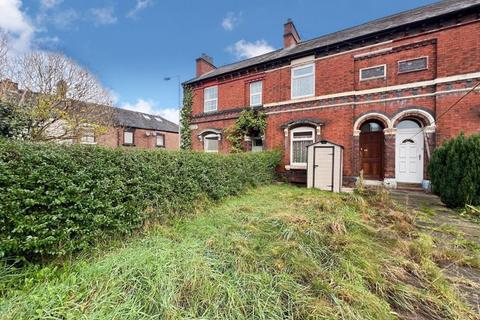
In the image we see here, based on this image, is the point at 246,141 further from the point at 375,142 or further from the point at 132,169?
the point at 132,169

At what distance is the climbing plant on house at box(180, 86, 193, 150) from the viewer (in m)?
16.1

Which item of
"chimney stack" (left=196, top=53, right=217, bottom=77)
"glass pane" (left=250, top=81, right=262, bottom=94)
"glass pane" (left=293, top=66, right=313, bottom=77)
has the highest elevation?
"chimney stack" (left=196, top=53, right=217, bottom=77)

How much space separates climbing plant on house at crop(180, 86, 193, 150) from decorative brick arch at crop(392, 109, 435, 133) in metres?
12.6

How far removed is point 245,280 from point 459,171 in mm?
6792

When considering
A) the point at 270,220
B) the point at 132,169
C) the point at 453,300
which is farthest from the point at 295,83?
the point at 453,300

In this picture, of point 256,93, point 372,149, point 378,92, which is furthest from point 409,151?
point 256,93

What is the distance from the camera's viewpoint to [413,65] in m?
8.88

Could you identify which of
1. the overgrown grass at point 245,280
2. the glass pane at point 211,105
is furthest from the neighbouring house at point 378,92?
the overgrown grass at point 245,280

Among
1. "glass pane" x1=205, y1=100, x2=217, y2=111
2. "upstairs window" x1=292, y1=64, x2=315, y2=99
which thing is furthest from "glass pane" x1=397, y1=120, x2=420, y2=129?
"glass pane" x1=205, y1=100, x2=217, y2=111

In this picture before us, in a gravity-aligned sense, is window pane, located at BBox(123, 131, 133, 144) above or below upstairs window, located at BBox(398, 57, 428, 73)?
below

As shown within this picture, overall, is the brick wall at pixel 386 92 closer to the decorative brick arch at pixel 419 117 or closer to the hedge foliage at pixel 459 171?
the decorative brick arch at pixel 419 117

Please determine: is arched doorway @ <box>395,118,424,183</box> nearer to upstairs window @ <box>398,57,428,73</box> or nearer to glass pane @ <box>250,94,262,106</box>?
upstairs window @ <box>398,57,428,73</box>

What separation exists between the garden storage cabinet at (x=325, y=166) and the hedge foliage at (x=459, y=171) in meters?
3.22

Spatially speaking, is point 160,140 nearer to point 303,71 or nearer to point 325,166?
point 303,71
